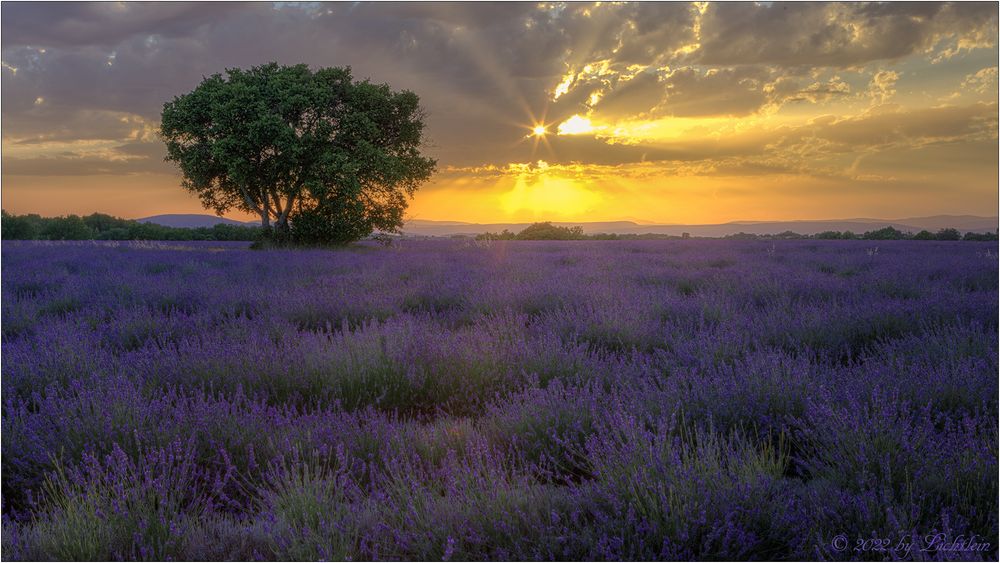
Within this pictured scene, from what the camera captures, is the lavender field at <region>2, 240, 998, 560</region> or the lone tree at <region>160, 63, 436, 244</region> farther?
the lone tree at <region>160, 63, 436, 244</region>

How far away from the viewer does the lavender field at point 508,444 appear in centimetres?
177

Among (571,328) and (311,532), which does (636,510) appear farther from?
(571,328)

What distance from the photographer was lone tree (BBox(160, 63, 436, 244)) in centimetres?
1859

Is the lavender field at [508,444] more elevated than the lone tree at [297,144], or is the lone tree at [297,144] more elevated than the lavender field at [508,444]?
the lone tree at [297,144]

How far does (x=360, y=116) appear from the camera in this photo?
63.6ft

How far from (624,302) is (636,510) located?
148 inches

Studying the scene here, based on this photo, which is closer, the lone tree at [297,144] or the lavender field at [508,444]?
the lavender field at [508,444]

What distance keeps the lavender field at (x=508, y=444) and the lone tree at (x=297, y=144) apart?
14710mm

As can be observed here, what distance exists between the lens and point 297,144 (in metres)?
18.4

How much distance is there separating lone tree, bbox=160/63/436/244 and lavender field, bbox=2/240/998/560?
1471cm

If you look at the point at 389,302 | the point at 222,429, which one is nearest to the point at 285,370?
the point at 222,429

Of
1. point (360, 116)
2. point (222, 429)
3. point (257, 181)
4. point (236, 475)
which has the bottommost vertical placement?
point (236, 475)

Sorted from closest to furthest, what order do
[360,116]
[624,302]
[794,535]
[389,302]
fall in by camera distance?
[794,535]
[624,302]
[389,302]
[360,116]

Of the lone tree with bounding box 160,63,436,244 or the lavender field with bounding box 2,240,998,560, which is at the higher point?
the lone tree with bounding box 160,63,436,244
